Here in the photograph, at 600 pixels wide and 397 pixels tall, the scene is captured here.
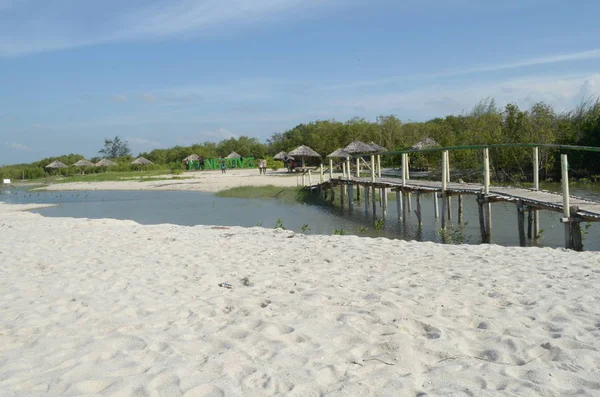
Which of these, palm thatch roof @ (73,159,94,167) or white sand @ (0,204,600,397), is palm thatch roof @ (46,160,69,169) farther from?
white sand @ (0,204,600,397)

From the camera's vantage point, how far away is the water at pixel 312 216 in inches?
574

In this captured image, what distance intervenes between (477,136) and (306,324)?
95.9 ft

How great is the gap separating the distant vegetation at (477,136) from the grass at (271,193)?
27.8ft

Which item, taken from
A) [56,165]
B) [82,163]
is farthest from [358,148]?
[56,165]

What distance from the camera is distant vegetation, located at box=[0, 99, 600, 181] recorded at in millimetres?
29203

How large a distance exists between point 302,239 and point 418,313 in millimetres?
4923

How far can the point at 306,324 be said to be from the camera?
4652 millimetres

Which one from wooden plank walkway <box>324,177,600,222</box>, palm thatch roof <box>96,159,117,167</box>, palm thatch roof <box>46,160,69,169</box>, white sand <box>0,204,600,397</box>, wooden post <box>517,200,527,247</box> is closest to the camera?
white sand <box>0,204,600,397</box>

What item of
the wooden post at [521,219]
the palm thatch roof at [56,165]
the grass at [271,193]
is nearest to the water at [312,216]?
the wooden post at [521,219]

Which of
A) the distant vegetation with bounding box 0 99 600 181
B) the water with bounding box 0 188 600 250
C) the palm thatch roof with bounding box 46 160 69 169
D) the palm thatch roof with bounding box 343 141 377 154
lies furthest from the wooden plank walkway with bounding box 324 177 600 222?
the palm thatch roof with bounding box 46 160 69 169

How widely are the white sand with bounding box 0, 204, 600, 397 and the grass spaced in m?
19.5

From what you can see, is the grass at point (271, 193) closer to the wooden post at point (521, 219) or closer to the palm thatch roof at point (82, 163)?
the wooden post at point (521, 219)

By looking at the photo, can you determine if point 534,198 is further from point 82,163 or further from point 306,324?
point 82,163

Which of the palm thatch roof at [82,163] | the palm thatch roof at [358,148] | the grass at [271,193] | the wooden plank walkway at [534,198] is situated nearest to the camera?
the wooden plank walkway at [534,198]
